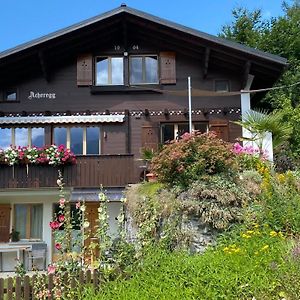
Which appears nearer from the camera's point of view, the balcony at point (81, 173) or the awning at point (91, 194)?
the awning at point (91, 194)

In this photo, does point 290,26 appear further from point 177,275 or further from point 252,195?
point 177,275

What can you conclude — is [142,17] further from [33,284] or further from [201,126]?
[33,284]

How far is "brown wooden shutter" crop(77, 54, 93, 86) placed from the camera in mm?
18547

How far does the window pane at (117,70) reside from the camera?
61.5 ft

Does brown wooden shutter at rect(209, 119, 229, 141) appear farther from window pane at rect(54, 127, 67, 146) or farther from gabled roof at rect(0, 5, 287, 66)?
window pane at rect(54, 127, 67, 146)

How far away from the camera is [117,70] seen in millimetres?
18812

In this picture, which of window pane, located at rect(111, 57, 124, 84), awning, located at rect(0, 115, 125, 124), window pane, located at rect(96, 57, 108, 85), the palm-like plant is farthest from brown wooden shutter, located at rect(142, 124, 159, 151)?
the palm-like plant

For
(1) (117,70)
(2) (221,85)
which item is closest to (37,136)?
(1) (117,70)

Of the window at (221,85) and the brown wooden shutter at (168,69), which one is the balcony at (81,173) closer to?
the brown wooden shutter at (168,69)

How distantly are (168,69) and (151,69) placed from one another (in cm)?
73

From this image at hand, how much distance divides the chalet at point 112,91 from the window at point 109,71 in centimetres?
4

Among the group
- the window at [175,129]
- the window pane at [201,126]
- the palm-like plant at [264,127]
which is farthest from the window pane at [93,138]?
the palm-like plant at [264,127]

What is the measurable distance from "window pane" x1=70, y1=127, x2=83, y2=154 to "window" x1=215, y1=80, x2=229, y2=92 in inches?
222

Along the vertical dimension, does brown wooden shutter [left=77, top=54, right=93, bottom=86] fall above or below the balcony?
above
